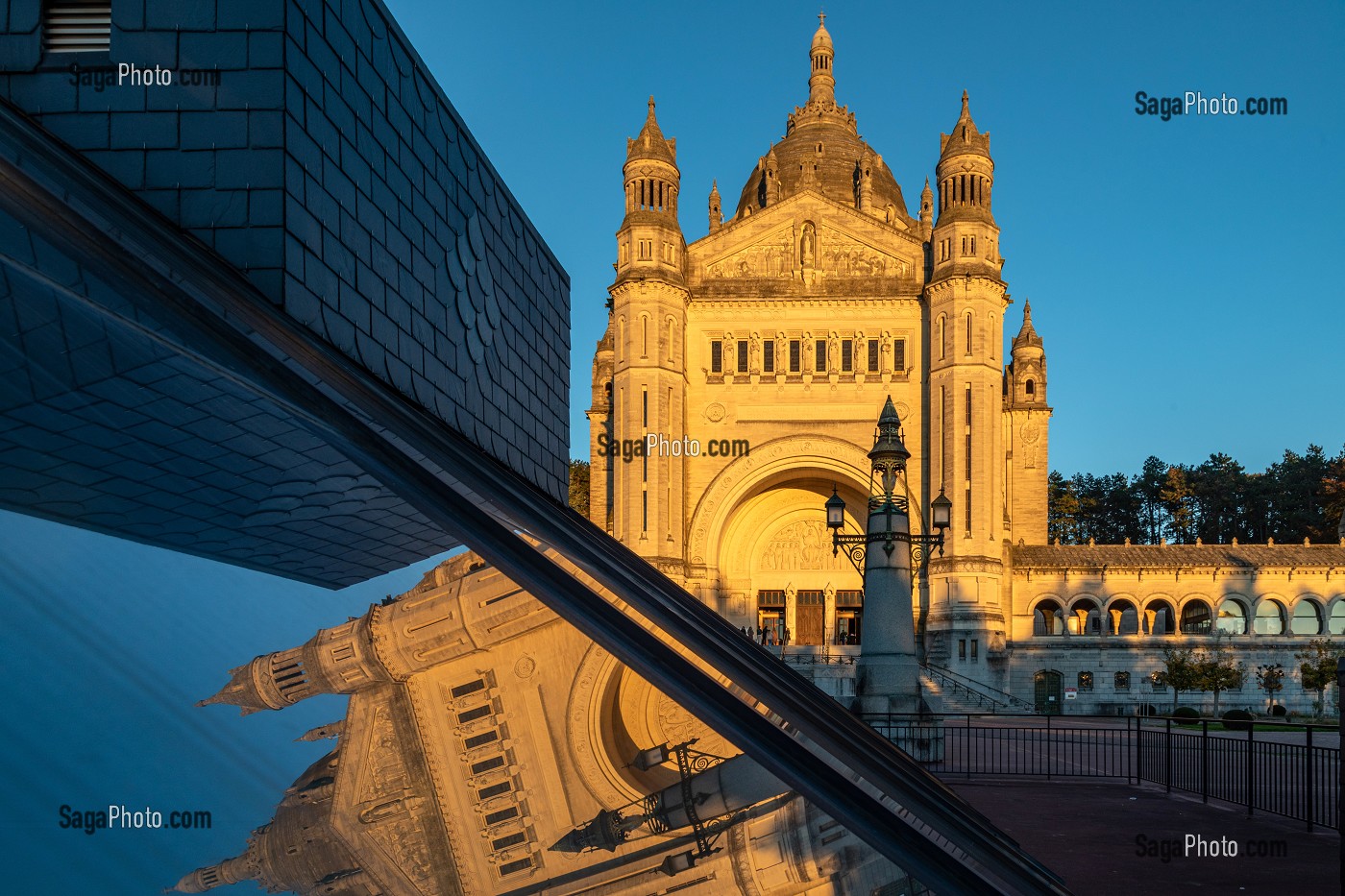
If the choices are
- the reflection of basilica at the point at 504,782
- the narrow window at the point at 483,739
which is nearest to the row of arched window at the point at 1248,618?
the reflection of basilica at the point at 504,782

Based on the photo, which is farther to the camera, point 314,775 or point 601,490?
point 601,490

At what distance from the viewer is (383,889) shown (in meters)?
3.29

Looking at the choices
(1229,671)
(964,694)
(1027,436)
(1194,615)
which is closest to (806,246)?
(1027,436)

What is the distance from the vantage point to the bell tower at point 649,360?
46656mm

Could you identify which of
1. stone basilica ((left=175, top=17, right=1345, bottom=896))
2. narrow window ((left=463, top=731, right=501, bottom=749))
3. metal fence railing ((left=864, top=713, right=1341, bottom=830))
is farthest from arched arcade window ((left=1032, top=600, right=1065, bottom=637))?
narrow window ((left=463, top=731, right=501, bottom=749))

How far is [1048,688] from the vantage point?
47906 mm

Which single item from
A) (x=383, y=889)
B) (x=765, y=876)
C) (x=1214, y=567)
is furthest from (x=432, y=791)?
(x=1214, y=567)

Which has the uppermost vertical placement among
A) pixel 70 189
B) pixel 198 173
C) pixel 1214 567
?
pixel 198 173

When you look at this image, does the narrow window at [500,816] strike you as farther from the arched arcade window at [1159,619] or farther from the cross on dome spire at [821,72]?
the cross on dome spire at [821,72]

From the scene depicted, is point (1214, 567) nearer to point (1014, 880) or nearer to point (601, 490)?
point (601, 490)

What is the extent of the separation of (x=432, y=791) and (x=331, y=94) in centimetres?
446

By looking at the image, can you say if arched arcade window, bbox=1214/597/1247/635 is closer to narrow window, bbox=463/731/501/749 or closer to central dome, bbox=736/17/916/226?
central dome, bbox=736/17/916/226

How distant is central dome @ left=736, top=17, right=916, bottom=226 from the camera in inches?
2387

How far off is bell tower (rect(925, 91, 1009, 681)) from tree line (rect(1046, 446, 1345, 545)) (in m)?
41.1
